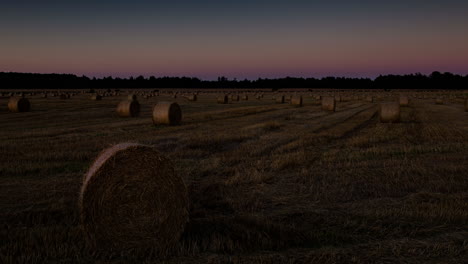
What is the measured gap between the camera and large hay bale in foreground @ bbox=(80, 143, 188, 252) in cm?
553

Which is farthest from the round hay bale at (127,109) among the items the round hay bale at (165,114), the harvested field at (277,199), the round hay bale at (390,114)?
the round hay bale at (390,114)

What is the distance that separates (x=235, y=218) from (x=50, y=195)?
3.57 m

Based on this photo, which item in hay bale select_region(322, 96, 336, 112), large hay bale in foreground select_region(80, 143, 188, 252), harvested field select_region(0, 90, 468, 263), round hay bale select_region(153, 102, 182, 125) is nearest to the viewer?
harvested field select_region(0, 90, 468, 263)

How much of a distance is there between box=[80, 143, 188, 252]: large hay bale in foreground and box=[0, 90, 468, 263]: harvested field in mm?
214

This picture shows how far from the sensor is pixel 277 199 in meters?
7.62

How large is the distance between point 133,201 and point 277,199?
286cm

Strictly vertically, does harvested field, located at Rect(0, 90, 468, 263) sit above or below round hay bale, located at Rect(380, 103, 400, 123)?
below

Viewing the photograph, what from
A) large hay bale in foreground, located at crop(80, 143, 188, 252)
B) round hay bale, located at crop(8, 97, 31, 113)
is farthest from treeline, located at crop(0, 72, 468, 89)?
large hay bale in foreground, located at crop(80, 143, 188, 252)

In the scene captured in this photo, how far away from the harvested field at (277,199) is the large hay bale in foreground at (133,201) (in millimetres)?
214

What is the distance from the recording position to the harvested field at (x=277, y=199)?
5.32 metres

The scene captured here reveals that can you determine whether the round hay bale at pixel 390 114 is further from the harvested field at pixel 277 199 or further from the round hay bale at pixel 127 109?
the round hay bale at pixel 127 109

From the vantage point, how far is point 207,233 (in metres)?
5.93

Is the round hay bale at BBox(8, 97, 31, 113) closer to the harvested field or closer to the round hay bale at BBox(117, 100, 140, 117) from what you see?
the round hay bale at BBox(117, 100, 140, 117)

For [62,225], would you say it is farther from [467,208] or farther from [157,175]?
[467,208]
